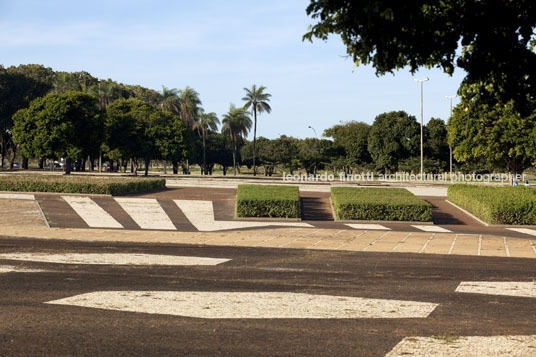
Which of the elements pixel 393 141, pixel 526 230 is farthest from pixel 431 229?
pixel 393 141

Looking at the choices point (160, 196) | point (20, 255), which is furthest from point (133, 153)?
point (20, 255)

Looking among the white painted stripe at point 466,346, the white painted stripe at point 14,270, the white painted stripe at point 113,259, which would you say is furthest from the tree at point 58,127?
the white painted stripe at point 466,346

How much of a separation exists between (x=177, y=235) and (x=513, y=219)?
14311mm

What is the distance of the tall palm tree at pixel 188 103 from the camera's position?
306 ft

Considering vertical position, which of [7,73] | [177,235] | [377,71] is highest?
[7,73]

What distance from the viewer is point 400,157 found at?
88.2 metres

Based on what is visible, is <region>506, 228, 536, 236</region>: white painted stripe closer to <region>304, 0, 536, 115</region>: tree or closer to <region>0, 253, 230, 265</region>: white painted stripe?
<region>304, 0, 536, 115</region>: tree

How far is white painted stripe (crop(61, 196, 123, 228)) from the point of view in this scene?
2083cm

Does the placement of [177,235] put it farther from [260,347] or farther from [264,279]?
[260,347]

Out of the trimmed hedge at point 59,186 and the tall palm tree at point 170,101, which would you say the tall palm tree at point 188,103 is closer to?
the tall palm tree at point 170,101

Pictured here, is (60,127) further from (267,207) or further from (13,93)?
(267,207)

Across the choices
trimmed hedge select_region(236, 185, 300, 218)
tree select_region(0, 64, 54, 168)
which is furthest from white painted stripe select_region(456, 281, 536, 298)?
tree select_region(0, 64, 54, 168)

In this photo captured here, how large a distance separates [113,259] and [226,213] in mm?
14292

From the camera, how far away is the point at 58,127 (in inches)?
2359
